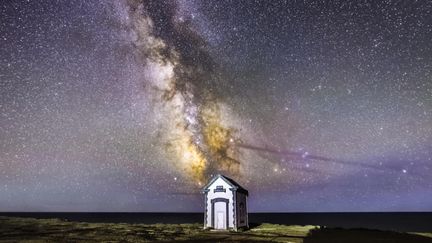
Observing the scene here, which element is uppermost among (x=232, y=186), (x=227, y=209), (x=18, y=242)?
(x=232, y=186)

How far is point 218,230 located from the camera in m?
38.7

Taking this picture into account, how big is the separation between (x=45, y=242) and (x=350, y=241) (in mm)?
26561

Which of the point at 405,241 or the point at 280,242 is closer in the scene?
the point at 280,242

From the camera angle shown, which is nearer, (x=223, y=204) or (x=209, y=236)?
(x=209, y=236)

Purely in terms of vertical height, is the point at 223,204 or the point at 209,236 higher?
the point at 223,204

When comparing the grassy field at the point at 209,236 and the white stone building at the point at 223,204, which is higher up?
the white stone building at the point at 223,204

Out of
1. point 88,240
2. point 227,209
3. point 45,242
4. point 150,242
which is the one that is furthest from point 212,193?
point 45,242

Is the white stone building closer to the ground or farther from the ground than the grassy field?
farther from the ground

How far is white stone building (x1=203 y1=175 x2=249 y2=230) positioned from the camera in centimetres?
3862

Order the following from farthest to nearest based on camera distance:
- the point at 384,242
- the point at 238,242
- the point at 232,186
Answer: the point at 232,186
the point at 384,242
the point at 238,242

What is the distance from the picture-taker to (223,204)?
39.0 m

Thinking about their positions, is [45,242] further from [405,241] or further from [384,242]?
[405,241]

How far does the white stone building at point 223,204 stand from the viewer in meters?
38.6

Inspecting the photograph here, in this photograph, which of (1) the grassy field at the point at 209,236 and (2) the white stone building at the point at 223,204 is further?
(2) the white stone building at the point at 223,204
